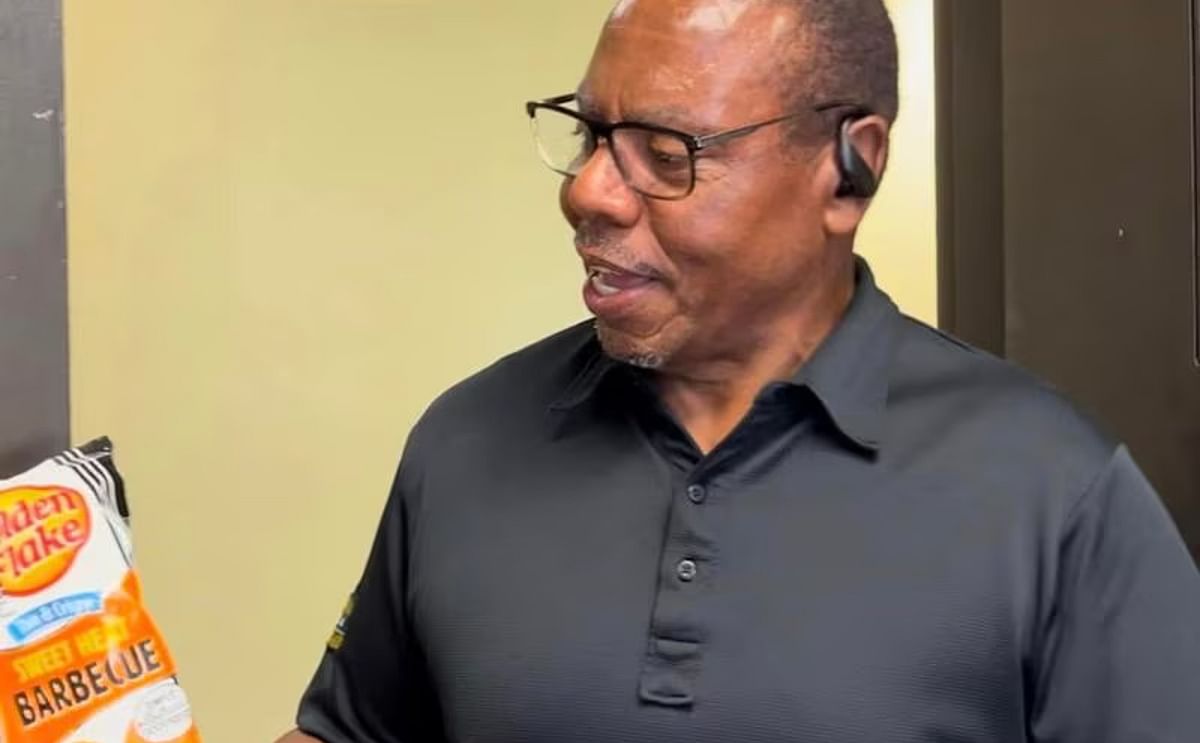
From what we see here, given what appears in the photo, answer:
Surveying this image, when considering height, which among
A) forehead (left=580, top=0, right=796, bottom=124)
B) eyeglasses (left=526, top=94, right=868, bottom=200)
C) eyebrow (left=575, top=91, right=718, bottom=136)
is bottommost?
eyeglasses (left=526, top=94, right=868, bottom=200)

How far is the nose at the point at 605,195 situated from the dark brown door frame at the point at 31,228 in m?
0.50

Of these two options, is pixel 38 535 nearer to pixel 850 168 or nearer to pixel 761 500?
pixel 761 500

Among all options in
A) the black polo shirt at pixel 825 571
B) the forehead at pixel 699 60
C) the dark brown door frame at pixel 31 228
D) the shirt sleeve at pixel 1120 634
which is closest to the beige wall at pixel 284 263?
the dark brown door frame at pixel 31 228

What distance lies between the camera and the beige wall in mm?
1297

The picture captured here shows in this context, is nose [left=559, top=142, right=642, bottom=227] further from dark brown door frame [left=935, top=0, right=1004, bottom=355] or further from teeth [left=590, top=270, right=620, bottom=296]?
dark brown door frame [left=935, top=0, right=1004, bottom=355]

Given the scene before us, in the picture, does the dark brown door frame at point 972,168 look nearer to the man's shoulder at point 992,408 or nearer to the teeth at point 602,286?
the man's shoulder at point 992,408

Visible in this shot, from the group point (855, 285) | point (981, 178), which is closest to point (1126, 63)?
point (981, 178)

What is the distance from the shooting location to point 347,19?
Answer: 4.50 feet

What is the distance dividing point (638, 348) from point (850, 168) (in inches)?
7.1

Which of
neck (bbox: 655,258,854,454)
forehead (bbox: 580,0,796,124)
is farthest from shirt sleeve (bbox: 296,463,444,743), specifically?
forehead (bbox: 580,0,796,124)

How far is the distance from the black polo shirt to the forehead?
172 mm

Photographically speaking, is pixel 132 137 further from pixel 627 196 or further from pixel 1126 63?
pixel 1126 63

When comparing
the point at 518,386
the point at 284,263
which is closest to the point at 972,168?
the point at 518,386

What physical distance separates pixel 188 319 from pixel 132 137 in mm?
174
